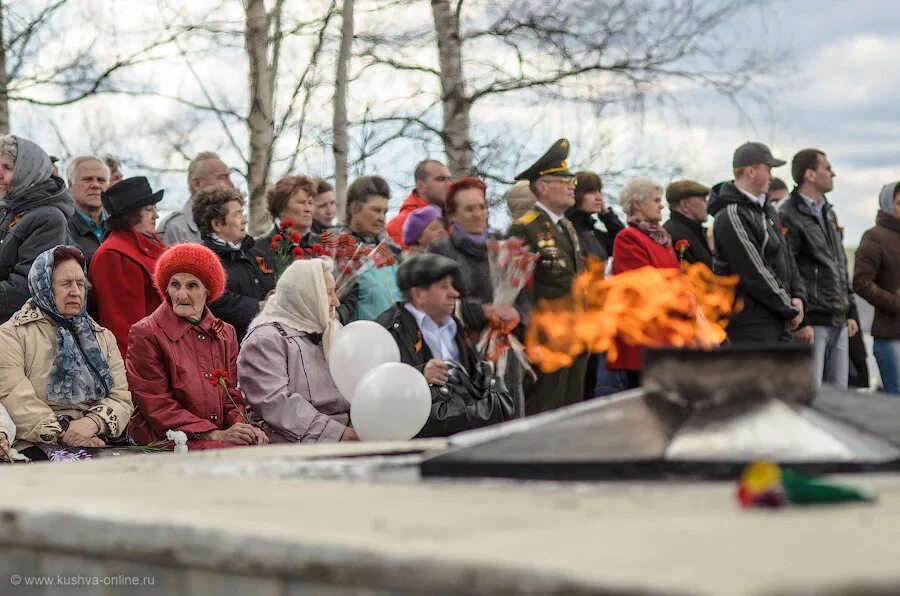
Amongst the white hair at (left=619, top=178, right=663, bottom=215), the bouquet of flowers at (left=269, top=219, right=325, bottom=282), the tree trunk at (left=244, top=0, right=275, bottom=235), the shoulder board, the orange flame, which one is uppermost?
the tree trunk at (left=244, top=0, right=275, bottom=235)

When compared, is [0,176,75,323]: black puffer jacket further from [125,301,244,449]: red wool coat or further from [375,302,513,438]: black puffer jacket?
[375,302,513,438]: black puffer jacket

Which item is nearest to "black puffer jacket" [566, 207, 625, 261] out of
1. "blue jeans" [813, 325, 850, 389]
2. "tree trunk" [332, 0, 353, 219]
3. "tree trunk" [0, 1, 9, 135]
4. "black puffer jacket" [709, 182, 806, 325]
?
"black puffer jacket" [709, 182, 806, 325]

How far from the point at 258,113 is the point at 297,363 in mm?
7872

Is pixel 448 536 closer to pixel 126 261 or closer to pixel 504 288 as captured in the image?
pixel 126 261

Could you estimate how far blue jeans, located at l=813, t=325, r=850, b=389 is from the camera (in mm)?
10257

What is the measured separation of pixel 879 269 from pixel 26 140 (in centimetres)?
698

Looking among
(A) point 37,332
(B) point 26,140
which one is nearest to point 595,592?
(A) point 37,332

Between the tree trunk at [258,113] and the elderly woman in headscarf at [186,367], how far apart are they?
717 cm

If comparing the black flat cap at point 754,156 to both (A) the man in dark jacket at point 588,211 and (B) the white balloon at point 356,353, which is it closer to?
(A) the man in dark jacket at point 588,211

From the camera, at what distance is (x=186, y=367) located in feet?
22.9

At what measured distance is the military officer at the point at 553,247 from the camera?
8781 mm

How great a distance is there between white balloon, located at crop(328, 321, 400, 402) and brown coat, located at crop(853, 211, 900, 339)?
5.50 meters

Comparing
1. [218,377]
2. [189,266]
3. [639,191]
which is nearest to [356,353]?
[218,377]

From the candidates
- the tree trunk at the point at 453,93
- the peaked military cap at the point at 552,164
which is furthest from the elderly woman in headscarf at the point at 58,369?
the tree trunk at the point at 453,93
